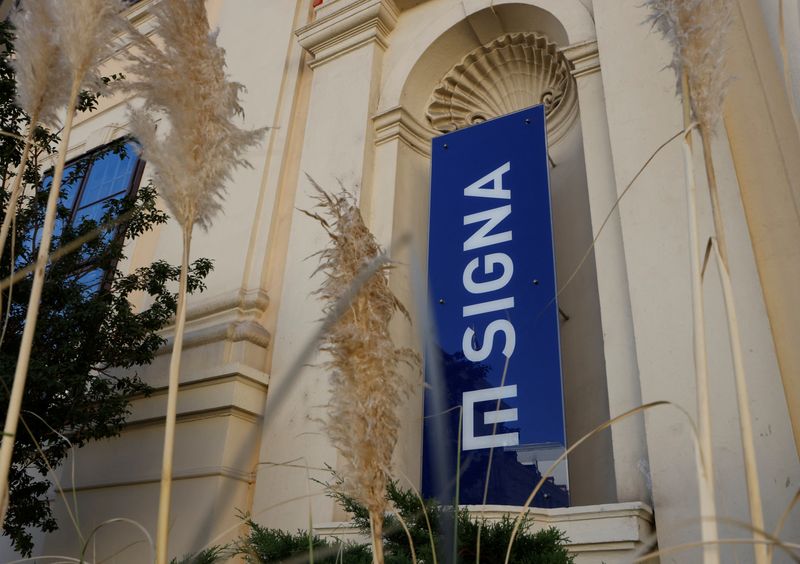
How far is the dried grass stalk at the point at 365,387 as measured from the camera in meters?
1.20

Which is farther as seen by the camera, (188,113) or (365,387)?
(188,113)

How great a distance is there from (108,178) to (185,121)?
7.50 meters

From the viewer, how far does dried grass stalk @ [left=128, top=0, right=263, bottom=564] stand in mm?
1437

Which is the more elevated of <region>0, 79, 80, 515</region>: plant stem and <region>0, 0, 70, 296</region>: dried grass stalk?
<region>0, 0, 70, 296</region>: dried grass stalk

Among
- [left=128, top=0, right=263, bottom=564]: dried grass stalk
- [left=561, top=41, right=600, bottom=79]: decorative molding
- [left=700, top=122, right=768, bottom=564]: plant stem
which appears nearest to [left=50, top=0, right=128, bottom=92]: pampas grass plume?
[left=128, top=0, right=263, bottom=564]: dried grass stalk

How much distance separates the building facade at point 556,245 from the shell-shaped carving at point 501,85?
0.02 meters

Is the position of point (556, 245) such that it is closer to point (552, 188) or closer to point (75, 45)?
point (552, 188)

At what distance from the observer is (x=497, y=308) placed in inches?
178

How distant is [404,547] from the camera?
2.27 metres

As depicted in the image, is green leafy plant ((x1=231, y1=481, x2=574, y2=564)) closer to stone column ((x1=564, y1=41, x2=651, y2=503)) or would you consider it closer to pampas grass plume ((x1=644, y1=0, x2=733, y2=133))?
pampas grass plume ((x1=644, y1=0, x2=733, y2=133))

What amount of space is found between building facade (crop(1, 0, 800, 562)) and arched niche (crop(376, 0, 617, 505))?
0.7 inches

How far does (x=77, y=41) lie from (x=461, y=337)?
3281mm

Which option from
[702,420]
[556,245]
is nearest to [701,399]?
[702,420]

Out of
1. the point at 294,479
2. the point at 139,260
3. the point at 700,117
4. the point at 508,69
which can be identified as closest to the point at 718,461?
the point at 700,117
